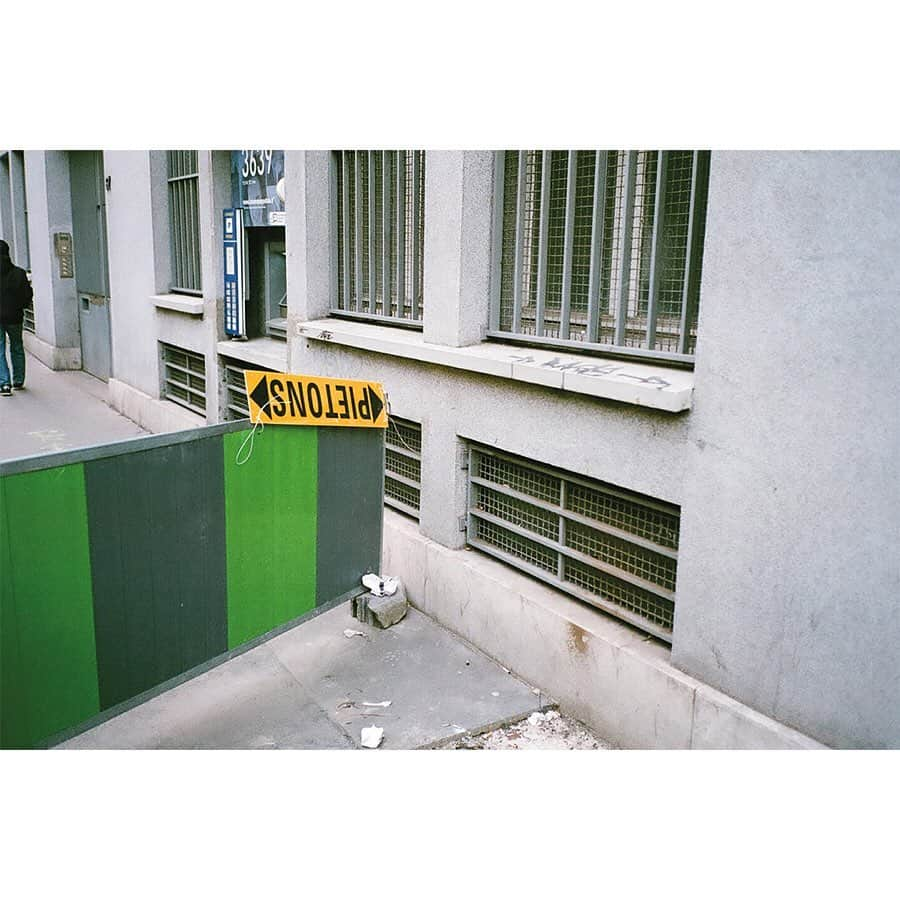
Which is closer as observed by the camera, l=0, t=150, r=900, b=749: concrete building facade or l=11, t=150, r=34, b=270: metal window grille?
l=0, t=150, r=900, b=749: concrete building facade

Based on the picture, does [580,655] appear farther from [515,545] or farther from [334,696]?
[334,696]

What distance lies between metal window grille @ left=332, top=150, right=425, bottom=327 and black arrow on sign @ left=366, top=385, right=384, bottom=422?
52.1 inches

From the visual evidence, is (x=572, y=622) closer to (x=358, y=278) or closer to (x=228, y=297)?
(x=358, y=278)

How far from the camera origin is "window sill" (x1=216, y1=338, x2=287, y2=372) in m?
7.92

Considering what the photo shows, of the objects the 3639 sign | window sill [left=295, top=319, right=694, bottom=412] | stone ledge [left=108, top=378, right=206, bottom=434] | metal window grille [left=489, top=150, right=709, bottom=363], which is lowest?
stone ledge [left=108, top=378, right=206, bottom=434]

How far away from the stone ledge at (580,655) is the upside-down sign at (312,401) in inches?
50.7

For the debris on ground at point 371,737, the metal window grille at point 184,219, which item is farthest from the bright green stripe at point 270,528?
the metal window grille at point 184,219

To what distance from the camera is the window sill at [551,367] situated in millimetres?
4094

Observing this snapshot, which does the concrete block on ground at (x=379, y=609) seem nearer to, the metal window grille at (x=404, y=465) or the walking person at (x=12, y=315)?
the metal window grille at (x=404, y=465)

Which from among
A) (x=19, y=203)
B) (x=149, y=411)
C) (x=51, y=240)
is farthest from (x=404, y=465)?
(x=19, y=203)

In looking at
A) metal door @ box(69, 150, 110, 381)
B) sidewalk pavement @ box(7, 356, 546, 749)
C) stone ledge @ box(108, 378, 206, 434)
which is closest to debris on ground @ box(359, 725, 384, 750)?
sidewalk pavement @ box(7, 356, 546, 749)

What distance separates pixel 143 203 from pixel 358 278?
4.64 m

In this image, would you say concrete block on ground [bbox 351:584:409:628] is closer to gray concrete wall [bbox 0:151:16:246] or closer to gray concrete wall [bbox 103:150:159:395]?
gray concrete wall [bbox 103:150:159:395]

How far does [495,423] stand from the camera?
17.4ft
